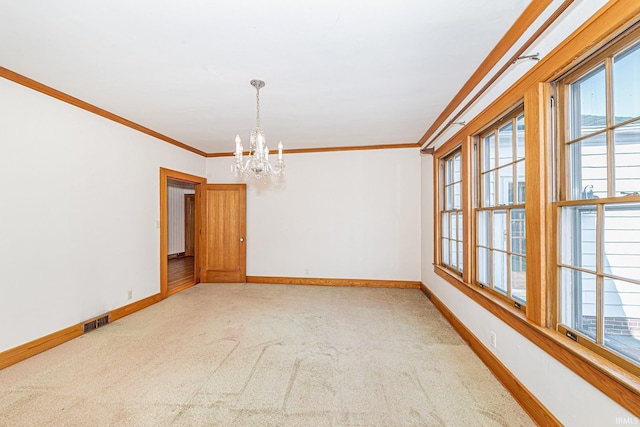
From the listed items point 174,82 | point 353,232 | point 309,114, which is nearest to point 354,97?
point 309,114

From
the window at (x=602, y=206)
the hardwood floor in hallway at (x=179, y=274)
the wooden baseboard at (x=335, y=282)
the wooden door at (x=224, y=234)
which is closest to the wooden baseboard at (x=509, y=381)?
the window at (x=602, y=206)

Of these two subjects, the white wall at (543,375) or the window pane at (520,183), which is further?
the window pane at (520,183)

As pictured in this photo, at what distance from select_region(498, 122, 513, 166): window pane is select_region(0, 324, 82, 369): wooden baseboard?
474 cm

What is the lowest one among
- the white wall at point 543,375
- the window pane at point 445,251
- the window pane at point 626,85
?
the white wall at point 543,375

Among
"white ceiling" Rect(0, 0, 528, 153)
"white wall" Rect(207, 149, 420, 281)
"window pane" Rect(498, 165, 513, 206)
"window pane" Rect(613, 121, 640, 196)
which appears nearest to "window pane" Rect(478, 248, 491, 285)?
"window pane" Rect(498, 165, 513, 206)

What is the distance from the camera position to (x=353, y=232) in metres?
5.00

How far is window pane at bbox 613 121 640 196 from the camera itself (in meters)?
1.20

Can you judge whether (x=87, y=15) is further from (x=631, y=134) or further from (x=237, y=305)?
(x=237, y=305)

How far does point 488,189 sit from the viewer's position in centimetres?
263

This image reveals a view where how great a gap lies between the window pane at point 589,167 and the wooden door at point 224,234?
4844mm

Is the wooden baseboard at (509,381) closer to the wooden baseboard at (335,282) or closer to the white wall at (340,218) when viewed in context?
the wooden baseboard at (335,282)

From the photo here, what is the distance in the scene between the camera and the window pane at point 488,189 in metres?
2.52

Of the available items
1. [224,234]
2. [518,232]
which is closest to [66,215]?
[224,234]

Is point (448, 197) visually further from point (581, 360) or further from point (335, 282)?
point (581, 360)
